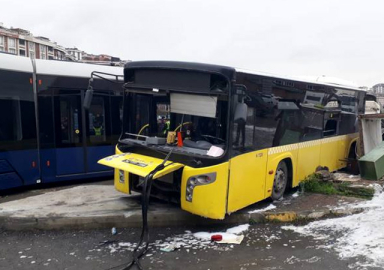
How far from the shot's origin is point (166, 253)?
5332mm

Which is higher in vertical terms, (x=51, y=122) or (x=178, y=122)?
(x=178, y=122)

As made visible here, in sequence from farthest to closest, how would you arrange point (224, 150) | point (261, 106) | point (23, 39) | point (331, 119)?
point (23, 39), point (331, 119), point (261, 106), point (224, 150)

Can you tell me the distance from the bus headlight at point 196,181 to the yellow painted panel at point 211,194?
0.04 metres

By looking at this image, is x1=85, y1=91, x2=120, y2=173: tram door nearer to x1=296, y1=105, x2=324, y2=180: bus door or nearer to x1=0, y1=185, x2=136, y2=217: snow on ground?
x1=0, y1=185, x2=136, y2=217: snow on ground

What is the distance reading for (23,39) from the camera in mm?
109875

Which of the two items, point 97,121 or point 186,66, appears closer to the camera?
point 186,66

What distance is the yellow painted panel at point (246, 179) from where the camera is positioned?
591 cm

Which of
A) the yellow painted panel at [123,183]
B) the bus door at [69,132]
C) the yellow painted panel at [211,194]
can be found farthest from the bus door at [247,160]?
the bus door at [69,132]

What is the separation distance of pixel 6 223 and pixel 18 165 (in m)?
2.06

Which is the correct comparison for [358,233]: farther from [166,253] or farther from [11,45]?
[11,45]

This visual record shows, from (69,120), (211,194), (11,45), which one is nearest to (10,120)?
(69,120)

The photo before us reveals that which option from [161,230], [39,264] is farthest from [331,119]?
[39,264]

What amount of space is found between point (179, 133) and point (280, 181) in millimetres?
2628

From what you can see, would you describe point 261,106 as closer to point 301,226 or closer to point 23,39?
point 301,226
